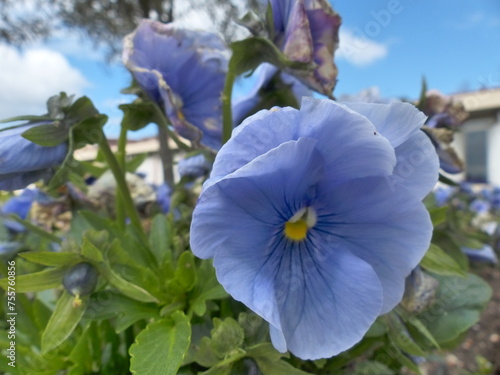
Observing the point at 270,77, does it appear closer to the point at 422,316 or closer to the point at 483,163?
the point at 422,316

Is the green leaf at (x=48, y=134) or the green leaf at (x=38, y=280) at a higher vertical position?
the green leaf at (x=48, y=134)

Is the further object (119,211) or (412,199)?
(119,211)

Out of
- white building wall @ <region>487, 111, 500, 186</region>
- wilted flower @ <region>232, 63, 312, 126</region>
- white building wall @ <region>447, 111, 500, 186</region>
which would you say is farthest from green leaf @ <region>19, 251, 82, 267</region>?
white building wall @ <region>487, 111, 500, 186</region>

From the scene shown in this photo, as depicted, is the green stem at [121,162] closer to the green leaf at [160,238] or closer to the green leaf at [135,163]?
the green leaf at [160,238]

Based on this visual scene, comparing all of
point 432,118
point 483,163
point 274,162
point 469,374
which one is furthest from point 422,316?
point 483,163

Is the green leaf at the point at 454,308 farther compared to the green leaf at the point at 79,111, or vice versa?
the green leaf at the point at 454,308

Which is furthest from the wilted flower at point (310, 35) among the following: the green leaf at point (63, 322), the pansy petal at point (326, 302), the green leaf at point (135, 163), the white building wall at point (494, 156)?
the white building wall at point (494, 156)

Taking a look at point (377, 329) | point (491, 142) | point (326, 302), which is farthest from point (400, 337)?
point (491, 142)
